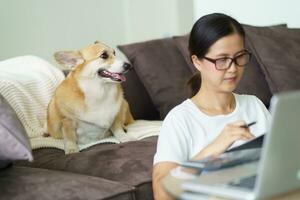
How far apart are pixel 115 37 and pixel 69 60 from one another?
1210 mm

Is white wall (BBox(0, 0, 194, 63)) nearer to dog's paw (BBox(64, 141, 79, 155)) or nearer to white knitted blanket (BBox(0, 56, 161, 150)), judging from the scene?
white knitted blanket (BBox(0, 56, 161, 150))

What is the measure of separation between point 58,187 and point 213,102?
1.52 ft

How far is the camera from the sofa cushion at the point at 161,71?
90.1 inches

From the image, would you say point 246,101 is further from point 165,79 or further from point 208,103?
point 165,79

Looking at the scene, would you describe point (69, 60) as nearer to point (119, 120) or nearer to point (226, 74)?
point (119, 120)

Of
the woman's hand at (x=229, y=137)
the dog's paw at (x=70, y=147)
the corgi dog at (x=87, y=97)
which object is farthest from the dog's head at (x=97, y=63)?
the woman's hand at (x=229, y=137)

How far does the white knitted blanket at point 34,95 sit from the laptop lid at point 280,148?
4.44ft

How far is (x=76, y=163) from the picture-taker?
1.61 meters

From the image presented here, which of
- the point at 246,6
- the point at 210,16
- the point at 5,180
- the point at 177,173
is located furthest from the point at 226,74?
the point at 246,6

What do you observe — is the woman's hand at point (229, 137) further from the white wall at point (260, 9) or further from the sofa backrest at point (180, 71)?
the white wall at point (260, 9)

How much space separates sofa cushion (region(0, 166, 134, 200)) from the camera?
1245 mm

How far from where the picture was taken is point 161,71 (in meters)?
2.33

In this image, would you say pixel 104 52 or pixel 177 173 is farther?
pixel 104 52

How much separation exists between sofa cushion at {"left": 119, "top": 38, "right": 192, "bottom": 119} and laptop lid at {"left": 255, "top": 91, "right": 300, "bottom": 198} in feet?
5.25
